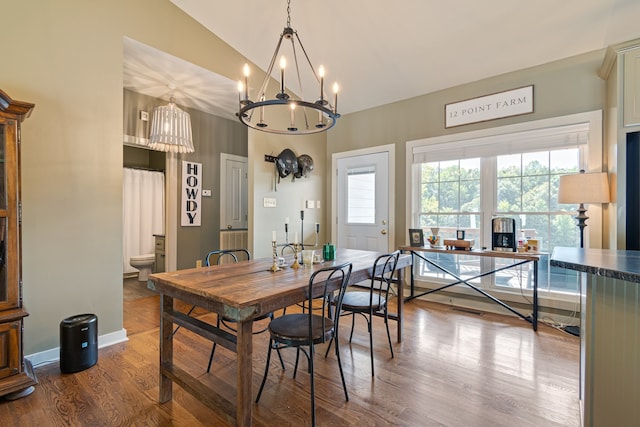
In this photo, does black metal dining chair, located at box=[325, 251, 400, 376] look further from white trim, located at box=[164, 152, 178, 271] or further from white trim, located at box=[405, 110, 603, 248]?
white trim, located at box=[164, 152, 178, 271]

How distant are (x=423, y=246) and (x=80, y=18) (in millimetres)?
4017

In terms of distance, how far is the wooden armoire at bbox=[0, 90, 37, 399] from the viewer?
1.95m

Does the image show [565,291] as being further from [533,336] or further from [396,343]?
[396,343]

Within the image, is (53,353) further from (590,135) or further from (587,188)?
(590,135)

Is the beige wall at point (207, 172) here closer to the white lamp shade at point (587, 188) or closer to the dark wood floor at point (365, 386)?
the dark wood floor at point (365, 386)

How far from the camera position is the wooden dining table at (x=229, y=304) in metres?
1.48

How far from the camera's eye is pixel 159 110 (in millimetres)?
3734

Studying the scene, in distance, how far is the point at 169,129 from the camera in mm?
3688

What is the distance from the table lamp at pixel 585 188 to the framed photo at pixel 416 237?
145cm

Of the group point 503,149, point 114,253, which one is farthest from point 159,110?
point 503,149

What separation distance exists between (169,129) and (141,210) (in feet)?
8.86

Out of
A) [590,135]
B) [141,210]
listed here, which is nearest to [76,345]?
[141,210]

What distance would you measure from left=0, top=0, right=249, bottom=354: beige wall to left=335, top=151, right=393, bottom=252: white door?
2.95m

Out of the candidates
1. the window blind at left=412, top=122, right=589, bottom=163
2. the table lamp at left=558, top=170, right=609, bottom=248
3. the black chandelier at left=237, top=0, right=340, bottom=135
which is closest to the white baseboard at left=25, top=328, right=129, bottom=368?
the black chandelier at left=237, top=0, right=340, bottom=135
